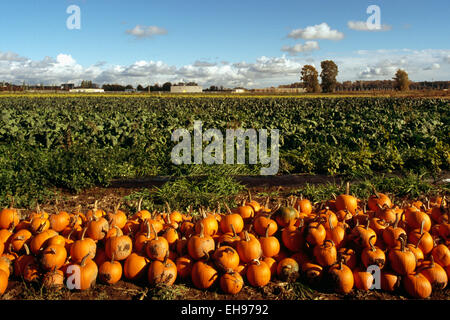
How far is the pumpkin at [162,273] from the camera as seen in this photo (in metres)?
3.25

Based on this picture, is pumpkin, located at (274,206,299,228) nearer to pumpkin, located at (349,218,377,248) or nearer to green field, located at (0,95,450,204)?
pumpkin, located at (349,218,377,248)

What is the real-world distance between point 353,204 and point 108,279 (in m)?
2.91

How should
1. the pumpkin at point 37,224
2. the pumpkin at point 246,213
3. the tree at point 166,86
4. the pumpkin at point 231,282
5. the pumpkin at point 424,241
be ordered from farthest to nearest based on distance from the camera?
1. the tree at point 166,86
2. the pumpkin at point 246,213
3. the pumpkin at point 37,224
4. the pumpkin at point 424,241
5. the pumpkin at point 231,282

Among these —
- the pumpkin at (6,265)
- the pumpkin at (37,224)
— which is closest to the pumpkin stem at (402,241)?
the pumpkin at (37,224)

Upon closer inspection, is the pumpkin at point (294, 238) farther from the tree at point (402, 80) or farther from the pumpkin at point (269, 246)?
the tree at point (402, 80)

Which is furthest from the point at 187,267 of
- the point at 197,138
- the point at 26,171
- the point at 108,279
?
the point at 197,138

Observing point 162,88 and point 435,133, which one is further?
point 162,88

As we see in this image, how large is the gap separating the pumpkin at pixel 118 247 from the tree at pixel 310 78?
104101 millimetres

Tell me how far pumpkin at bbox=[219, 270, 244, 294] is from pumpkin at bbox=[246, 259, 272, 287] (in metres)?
0.13

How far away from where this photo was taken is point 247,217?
4094mm

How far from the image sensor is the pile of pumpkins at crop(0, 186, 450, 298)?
3.27 m

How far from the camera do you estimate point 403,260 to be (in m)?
3.28
